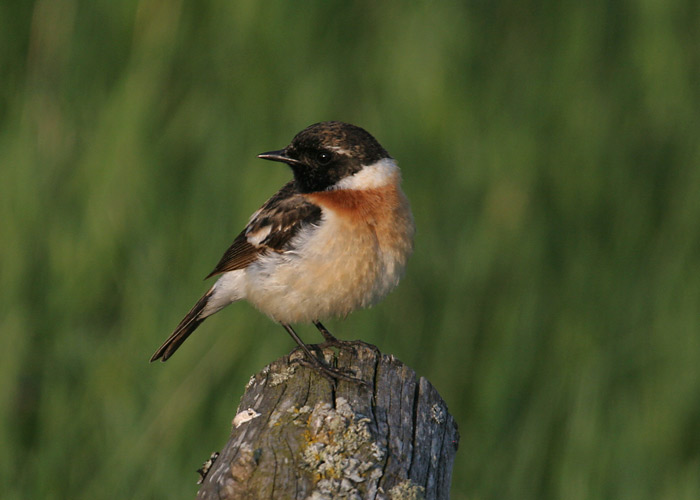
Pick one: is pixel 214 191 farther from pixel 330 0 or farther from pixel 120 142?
pixel 330 0

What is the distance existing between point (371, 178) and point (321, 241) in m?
0.61

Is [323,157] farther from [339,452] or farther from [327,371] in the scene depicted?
[339,452]

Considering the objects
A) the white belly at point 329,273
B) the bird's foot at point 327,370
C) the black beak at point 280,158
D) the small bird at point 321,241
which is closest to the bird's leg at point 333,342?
the small bird at point 321,241

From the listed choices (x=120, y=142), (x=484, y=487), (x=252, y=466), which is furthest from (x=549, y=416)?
(x=252, y=466)

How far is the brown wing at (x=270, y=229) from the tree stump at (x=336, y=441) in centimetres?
154

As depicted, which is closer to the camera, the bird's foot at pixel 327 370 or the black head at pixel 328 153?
the bird's foot at pixel 327 370

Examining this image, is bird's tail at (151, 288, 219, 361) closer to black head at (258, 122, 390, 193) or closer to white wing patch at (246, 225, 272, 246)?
white wing patch at (246, 225, 272, 246)

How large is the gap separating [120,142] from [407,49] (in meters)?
1.97

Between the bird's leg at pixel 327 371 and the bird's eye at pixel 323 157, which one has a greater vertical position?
the bird's eye at pixel 323 157

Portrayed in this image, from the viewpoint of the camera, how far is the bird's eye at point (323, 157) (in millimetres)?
5297

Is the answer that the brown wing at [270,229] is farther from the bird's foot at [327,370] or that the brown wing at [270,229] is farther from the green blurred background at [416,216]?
the bird's foot at [327,370]

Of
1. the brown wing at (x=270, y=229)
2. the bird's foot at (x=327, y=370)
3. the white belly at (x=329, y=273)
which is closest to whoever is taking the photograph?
the bird's foot at (x=327, y=370)

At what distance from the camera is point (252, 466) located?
2.68 meters

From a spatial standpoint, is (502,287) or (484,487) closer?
(484,487)
